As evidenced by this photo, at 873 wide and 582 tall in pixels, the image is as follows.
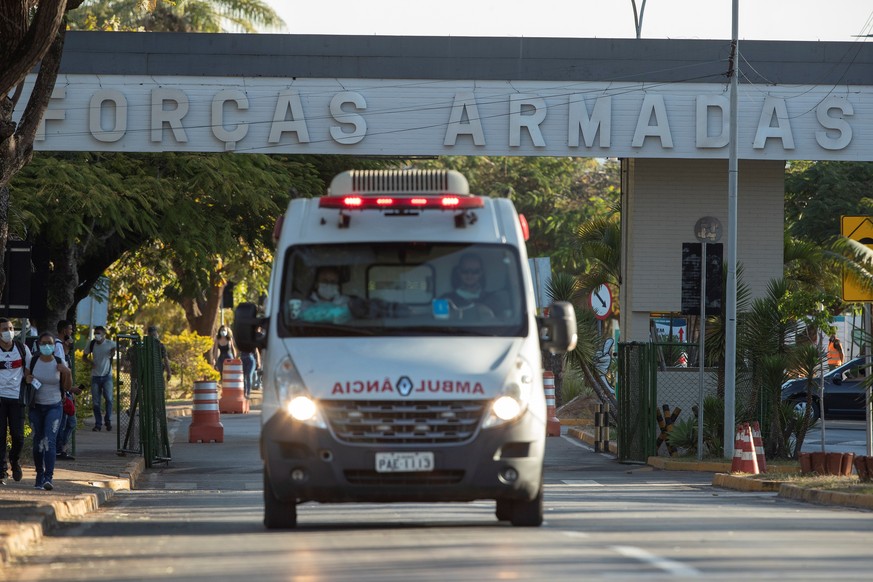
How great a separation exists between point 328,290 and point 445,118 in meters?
17.0

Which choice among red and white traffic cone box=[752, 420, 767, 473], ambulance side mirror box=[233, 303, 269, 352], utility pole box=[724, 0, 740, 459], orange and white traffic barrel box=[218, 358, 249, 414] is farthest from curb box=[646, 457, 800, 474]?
orange and white traffic barrel box=[218, 358, 249, 414]

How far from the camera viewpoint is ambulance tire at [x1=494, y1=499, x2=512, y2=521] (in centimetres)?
1312

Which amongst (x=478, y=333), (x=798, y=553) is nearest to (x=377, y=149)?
(x=478, y=333)

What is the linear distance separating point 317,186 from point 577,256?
25776 mm

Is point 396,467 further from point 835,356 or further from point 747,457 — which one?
point 835,356

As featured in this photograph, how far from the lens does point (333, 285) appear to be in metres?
12.7

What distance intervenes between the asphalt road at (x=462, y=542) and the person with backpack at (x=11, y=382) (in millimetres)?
1356

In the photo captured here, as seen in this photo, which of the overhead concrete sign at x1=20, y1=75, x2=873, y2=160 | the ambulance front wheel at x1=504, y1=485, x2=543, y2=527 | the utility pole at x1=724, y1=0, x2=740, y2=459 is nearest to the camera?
the ambulance front wheel at x1=504, y1=485, x2=543, y2=527

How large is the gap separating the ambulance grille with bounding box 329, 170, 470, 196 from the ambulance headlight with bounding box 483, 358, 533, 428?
1.95 metres

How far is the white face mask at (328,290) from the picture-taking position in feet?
41.5

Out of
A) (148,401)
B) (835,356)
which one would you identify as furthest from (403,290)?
(835,356)

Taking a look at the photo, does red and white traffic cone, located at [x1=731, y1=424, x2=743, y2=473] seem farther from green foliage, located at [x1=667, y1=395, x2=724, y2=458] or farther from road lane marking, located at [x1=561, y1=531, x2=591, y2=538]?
road lane marking, located at [x1=561, y1=531, x2=591, y2=538]

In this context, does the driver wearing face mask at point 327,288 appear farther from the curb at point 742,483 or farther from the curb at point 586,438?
the curb at point 586,438

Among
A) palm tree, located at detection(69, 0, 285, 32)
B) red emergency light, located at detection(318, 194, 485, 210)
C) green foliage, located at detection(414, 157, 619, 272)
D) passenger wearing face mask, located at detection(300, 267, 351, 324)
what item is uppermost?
palm tree, located at detection(69, 0, 285, 32)
